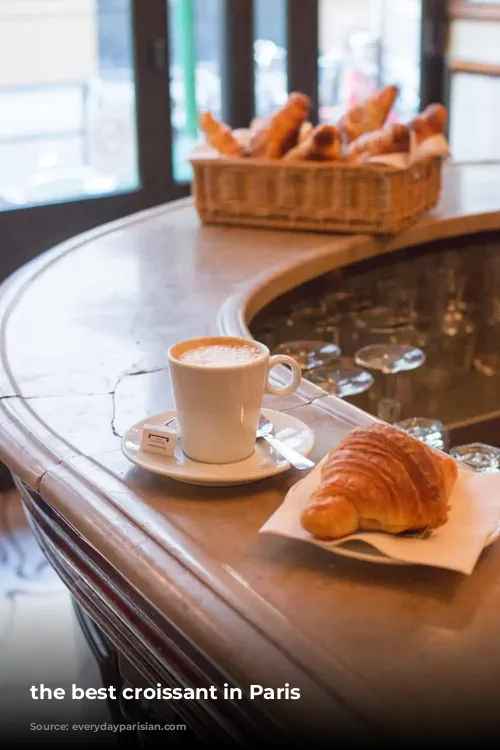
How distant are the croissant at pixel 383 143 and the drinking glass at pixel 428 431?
70 cm

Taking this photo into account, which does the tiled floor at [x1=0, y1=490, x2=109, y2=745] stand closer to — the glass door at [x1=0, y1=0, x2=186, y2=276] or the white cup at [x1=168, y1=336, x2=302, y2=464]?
the white cup at [x1=168, y1=336, x2=302, y2=464]

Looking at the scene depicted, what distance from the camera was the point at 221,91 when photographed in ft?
13.6

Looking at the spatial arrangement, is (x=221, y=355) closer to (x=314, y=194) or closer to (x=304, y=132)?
(x=314, y=194)

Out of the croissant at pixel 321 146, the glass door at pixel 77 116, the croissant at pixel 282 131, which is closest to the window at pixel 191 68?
the glass door at pixel 77 116

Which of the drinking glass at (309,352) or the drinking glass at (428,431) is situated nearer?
the drinking glass at (428,431)

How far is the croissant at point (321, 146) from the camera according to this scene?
6.82 feet

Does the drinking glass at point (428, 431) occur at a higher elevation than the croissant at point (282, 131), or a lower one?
lower

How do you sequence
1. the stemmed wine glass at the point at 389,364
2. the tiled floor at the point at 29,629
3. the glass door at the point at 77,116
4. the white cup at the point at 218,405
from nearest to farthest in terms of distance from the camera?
the white cup at the point at 218,405
the stemmed wine glass at the point at 389,364
the tiled floor at the point at 29,629
the glass door at the point at 77,116

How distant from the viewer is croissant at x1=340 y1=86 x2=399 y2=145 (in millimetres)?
2275

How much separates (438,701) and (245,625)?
0.17 metres

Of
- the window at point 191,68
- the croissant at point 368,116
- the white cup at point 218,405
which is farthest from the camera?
the window at point 191,68

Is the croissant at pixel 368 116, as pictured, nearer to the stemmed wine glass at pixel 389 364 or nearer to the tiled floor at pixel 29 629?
the stemmed wine glass at pixel 389 364

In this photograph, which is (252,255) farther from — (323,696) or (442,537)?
(323,696)

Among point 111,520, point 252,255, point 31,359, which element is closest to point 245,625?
point 111,520
